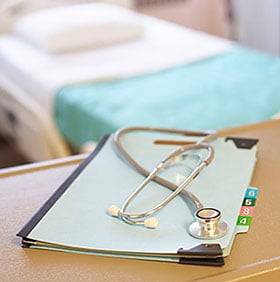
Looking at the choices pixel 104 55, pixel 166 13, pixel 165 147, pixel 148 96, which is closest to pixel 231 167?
pixel 165 147

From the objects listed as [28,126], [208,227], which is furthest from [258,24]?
[208,227]

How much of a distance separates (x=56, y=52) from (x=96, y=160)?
2.12 m

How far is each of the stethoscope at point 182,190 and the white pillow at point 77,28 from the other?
210 cm

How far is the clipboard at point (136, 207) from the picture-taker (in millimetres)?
648

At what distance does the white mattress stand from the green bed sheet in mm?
78

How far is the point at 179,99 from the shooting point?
232cm

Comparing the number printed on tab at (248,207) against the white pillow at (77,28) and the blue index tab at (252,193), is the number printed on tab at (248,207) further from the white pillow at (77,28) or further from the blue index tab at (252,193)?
the white pillow at (77,28)

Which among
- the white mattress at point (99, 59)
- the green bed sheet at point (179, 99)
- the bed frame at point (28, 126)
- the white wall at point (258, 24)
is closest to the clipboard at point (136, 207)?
the green bed sheet at point (179, 99)

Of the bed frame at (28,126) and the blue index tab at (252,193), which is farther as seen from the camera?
the bed frame at (28,126)

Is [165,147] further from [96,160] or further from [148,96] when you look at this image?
[148,96]

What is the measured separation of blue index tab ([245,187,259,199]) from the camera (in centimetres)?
75

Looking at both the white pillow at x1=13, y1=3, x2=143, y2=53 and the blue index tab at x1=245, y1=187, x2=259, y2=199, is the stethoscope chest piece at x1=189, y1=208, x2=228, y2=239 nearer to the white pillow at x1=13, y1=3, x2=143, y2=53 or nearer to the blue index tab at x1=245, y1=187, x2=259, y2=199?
the blue index tab at x1=245, y1=187, x2=259, y2=199

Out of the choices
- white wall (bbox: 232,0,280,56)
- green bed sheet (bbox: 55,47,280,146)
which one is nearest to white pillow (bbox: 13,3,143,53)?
green bed sheet (bbox: 55,47,280,146)

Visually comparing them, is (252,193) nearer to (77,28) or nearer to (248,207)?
(248,207)
